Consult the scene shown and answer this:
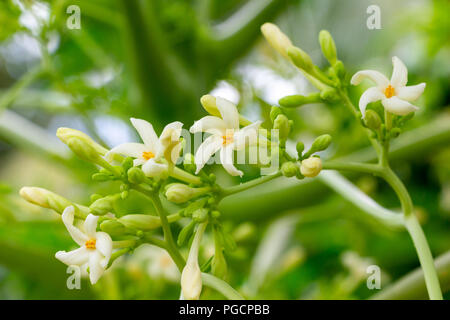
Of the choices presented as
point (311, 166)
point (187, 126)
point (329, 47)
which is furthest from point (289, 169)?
point (187, 126)

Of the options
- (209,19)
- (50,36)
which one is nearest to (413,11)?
(209,19)

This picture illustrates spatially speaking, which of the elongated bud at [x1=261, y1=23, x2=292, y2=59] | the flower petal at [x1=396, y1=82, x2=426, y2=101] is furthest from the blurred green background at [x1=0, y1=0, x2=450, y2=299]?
the flower petal at [x1=396, y1=82, x2=426, y2=101]

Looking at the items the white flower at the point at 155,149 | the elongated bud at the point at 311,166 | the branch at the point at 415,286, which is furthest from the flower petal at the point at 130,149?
the branch at the point at 415,286

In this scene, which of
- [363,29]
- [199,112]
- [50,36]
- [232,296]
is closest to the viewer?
[232,296]

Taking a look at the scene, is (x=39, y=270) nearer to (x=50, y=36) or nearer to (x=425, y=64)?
(x=50, y=36)

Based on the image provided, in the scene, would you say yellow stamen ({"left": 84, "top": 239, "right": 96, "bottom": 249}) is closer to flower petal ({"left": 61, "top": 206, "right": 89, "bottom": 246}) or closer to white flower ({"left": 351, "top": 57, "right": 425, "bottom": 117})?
flower petal ({"left": 61, "top": 206, "right": 89, "bottom": 246})

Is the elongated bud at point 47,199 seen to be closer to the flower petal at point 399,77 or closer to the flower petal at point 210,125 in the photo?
the flower petal at point 210,125
